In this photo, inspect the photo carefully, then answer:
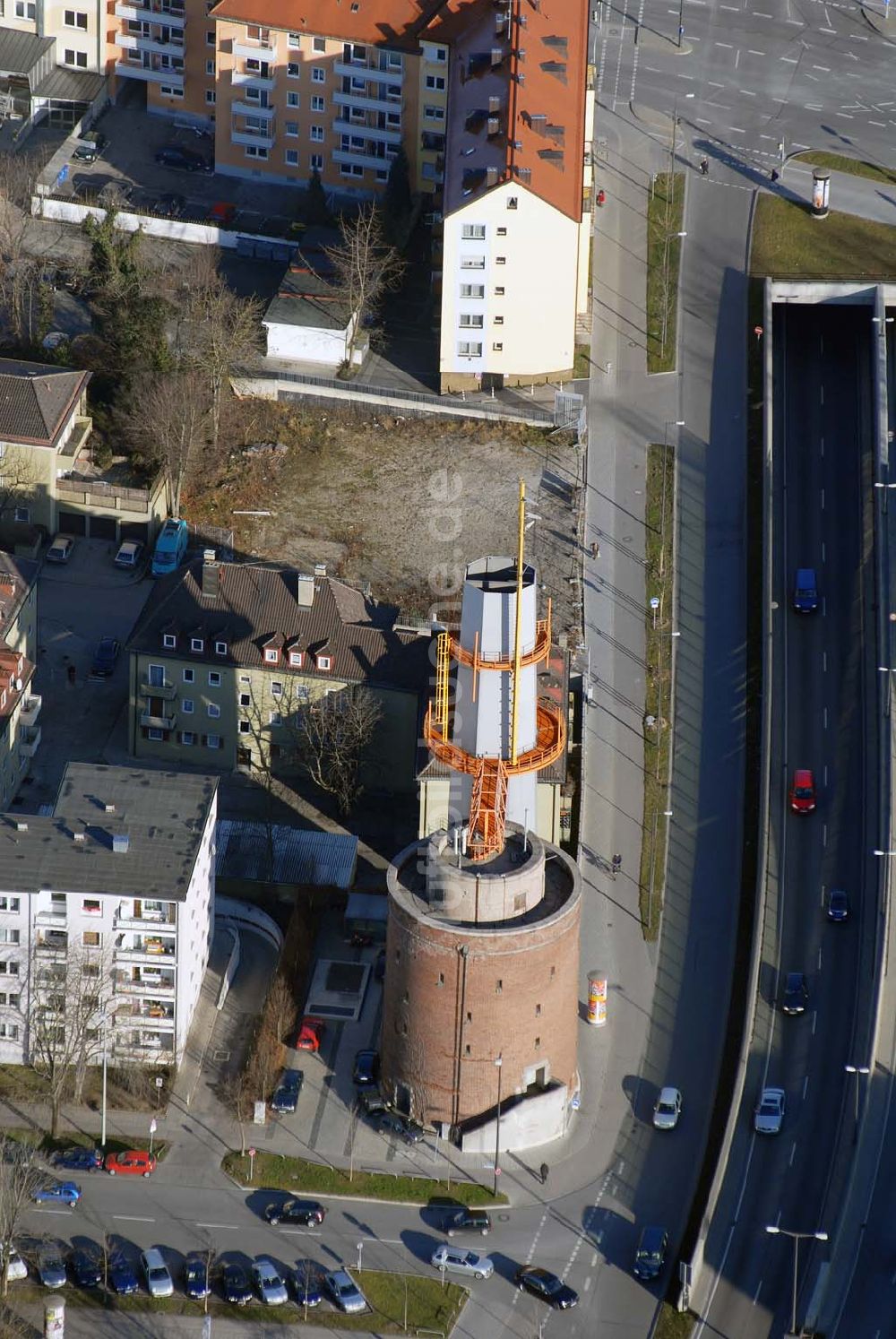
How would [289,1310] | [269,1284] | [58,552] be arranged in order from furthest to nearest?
[58,552]
[269,1284]
[289,1310]

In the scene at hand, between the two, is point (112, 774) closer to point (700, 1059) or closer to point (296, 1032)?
point (296, 1032)

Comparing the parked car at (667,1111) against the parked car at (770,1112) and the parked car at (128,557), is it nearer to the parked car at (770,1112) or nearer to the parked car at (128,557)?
the parked car at (770,1112)

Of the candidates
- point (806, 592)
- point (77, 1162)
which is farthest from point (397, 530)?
point (77, 1162)

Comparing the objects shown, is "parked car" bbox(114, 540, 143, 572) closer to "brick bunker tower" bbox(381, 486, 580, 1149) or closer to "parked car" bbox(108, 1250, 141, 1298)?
"brick bunker tower" bbox(381, 486, 580, 1149)

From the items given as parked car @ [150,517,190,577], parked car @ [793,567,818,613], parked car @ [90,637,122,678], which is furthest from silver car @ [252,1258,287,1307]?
parked car @ [793,567,818,613]

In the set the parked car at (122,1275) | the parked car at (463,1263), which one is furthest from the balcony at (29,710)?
the parked car at (463,1263)

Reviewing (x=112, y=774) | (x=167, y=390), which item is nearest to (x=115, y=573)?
(x=167, y=390)

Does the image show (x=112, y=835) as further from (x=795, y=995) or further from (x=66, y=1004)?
(x=795, y=995)
